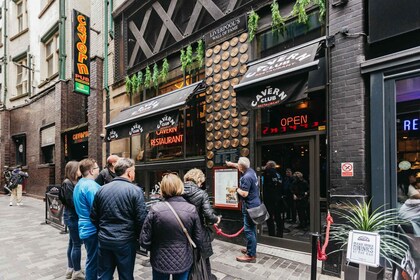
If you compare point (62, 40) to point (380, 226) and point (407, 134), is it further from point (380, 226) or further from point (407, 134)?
point (380, 226)

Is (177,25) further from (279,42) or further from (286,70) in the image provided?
(286,70)

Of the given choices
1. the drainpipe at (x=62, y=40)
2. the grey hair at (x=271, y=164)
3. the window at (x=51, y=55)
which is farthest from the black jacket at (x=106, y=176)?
the window at (x=51, y=55)

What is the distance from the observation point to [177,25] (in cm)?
873

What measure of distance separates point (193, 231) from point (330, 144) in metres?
3.01

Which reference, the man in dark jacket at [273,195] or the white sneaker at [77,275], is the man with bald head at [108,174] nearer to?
the white sneaker at [77,275]

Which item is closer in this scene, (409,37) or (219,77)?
(409,37)

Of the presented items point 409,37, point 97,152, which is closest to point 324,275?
point 409,37

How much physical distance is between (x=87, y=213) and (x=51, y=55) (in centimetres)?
1374

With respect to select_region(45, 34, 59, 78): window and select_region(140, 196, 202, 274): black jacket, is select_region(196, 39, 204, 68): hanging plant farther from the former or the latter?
select_region(45, 34, 59, 78): window

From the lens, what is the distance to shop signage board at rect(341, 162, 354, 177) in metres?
4.53

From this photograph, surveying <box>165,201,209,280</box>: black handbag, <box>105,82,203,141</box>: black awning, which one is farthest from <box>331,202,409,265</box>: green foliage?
<box>105,82,203,141</box>: black awning

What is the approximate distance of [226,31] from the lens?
6660 mm

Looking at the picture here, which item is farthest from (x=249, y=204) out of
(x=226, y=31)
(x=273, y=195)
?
(x=226, y=31)

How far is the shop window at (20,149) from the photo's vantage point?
1675 centimetres
